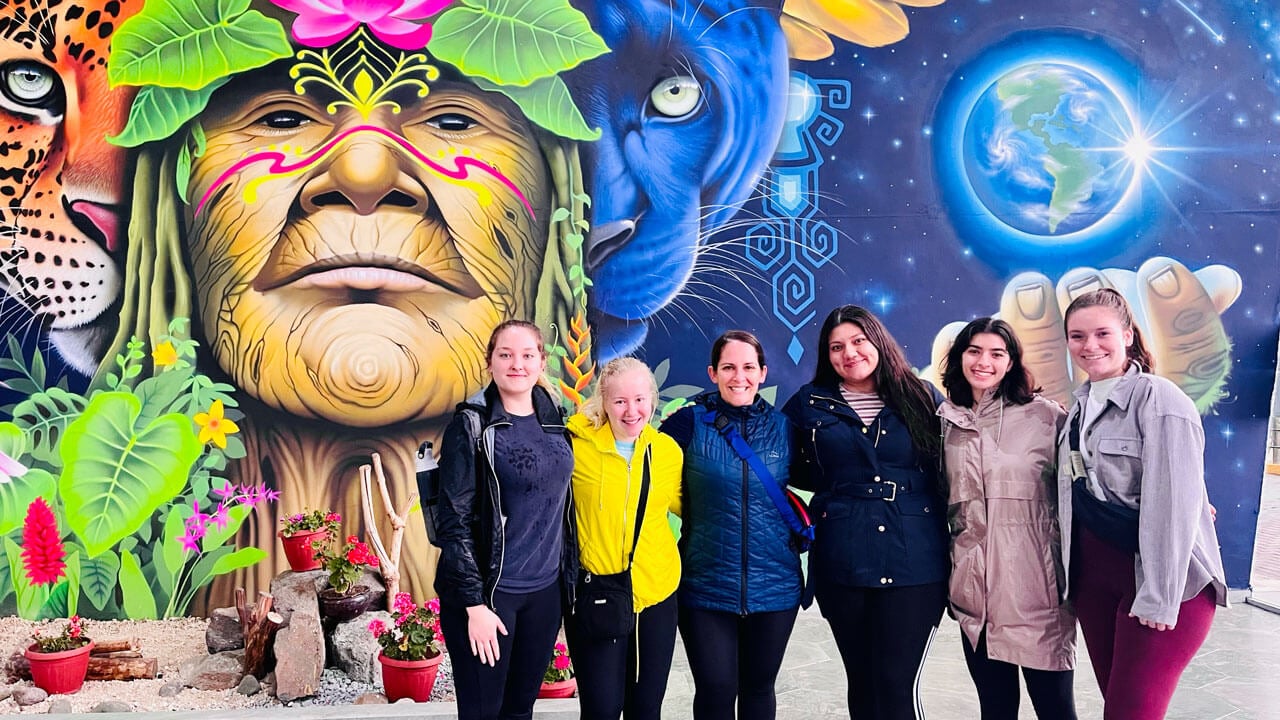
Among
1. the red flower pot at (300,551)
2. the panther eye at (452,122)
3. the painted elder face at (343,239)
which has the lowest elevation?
the red flower pot at (300,551)

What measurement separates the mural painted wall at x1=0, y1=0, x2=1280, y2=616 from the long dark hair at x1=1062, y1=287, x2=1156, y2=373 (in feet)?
7.95

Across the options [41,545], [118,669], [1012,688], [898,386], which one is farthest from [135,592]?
[1012,688]

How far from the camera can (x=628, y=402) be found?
210 centimetres

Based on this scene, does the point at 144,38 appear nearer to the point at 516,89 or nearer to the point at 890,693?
the point at 516,89

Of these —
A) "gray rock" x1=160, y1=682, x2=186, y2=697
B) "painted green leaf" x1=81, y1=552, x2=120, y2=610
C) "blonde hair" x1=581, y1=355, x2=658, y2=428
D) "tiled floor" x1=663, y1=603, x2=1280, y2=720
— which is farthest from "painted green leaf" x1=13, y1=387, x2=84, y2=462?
"blonde hair" x1=581, y1=355, x2=658, y2=428

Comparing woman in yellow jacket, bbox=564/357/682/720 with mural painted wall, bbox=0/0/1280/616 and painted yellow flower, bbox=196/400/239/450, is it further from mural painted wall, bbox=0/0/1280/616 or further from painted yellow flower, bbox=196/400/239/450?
painted yellow flower, bbox=196/400/239/450

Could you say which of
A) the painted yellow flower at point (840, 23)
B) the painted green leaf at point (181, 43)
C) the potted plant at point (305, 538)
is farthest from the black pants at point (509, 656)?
the painted green leaf at point (181, 43)

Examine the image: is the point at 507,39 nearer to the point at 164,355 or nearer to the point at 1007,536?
the point at 164,355

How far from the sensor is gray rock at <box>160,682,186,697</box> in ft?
11.5

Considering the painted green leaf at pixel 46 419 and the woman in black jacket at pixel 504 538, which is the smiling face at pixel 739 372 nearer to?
the woman in black jacket at pixel 504 538

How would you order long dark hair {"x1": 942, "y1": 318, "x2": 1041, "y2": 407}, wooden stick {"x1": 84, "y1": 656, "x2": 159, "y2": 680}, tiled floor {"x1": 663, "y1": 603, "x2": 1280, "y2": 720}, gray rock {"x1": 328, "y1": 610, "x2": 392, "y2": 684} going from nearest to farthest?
long dark hair {"x1": 942, "y1": 318, "x2": 1041, "y2": 407}
tiled floor {"x1": 663, "y1": 603, "x2": 1280, "y2": 720}
gray rock {"x1": 328, "y1": 610, "x2": 392, "y2": 684}
wooden stick {"x1": 84, "y1": 656, "x2": 159, "y2": 680}

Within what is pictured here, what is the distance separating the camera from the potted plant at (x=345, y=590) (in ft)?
11.9

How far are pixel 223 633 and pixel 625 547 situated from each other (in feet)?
8.89

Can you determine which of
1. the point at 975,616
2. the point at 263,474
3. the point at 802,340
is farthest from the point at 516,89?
the point at 975,616
